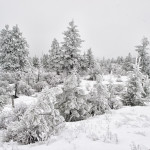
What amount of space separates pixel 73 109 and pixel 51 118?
5.16 m

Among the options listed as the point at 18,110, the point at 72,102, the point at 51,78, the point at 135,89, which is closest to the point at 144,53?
the point at 135,89

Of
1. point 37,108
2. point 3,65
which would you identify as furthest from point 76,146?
point 3,65

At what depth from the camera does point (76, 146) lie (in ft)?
13.0

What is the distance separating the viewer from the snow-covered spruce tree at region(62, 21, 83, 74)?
A: 18.1 m

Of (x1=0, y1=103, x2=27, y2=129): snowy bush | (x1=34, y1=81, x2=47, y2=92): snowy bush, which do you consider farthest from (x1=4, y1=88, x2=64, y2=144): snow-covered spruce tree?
(x1=34, y1=81, x2=47, y2=92): snowy bush

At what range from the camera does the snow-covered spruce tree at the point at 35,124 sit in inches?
214

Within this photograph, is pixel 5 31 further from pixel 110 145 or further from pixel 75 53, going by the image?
pixel 110 145

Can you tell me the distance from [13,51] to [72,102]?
14207mm

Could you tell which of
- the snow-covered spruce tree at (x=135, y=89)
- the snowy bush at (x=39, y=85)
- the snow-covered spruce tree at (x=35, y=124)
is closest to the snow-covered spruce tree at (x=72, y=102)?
the snow-covered spruce tree at (x=35, y=124)

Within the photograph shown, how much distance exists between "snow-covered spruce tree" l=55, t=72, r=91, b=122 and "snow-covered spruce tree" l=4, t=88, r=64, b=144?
4.87 m

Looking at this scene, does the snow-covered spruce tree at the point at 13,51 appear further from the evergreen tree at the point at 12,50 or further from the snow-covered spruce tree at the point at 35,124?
the snow-covered spruce tree at the point at 35,124

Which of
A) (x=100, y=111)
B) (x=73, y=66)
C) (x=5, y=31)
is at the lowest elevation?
(x=100, y=111)

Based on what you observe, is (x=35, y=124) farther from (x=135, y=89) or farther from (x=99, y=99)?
(x=135, y=89)

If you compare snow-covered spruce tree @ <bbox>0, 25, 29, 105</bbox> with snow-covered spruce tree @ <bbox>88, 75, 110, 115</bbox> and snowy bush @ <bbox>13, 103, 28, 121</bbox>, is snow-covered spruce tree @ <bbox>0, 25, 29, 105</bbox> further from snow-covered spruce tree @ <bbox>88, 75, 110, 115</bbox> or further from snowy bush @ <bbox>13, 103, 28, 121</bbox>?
snowy bush @ <bbox>13, 103, 28, 121</bbox>
